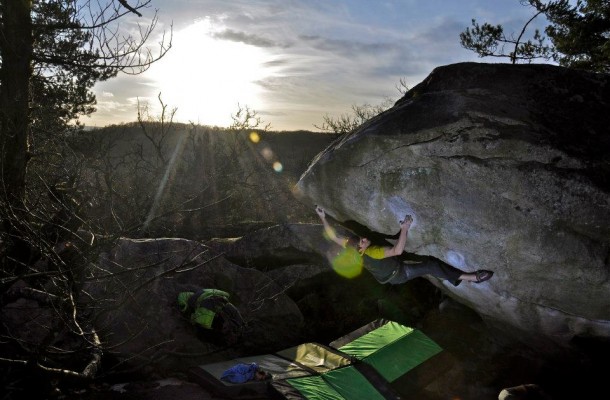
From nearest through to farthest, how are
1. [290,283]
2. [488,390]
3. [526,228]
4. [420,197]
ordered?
[526,228] → [420,197] → [488,390] → [290,283]

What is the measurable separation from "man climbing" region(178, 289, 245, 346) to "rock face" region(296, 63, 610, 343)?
3.49 meters

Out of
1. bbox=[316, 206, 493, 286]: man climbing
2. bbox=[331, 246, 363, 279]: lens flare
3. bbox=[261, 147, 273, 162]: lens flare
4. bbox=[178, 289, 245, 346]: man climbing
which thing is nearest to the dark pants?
bbox=[316, 206, 493, 286]: man climbing

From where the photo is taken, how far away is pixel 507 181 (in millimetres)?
8547

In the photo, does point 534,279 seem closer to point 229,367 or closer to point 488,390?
point 488,390

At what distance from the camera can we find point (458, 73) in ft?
31.7

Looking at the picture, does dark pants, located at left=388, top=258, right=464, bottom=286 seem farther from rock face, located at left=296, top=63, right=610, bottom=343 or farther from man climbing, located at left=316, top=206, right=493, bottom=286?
rock face, located at left=296, top=63, right=610, bottom=343

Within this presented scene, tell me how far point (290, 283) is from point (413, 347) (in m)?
3.80

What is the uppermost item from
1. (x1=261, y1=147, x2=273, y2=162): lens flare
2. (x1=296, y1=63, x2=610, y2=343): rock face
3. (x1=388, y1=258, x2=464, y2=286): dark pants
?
(x1=261, y1=147, x2=273, y2=162): lens flare

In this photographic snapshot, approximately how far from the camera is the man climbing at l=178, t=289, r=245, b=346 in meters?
10.5

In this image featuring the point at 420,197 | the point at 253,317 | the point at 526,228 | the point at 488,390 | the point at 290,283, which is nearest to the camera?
the point at 526,228

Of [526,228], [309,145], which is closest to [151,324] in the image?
[526,228]

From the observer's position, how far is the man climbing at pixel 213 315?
34.4 ft

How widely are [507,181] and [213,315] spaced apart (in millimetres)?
6374

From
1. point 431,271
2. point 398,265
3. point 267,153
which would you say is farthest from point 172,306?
point 267,153
